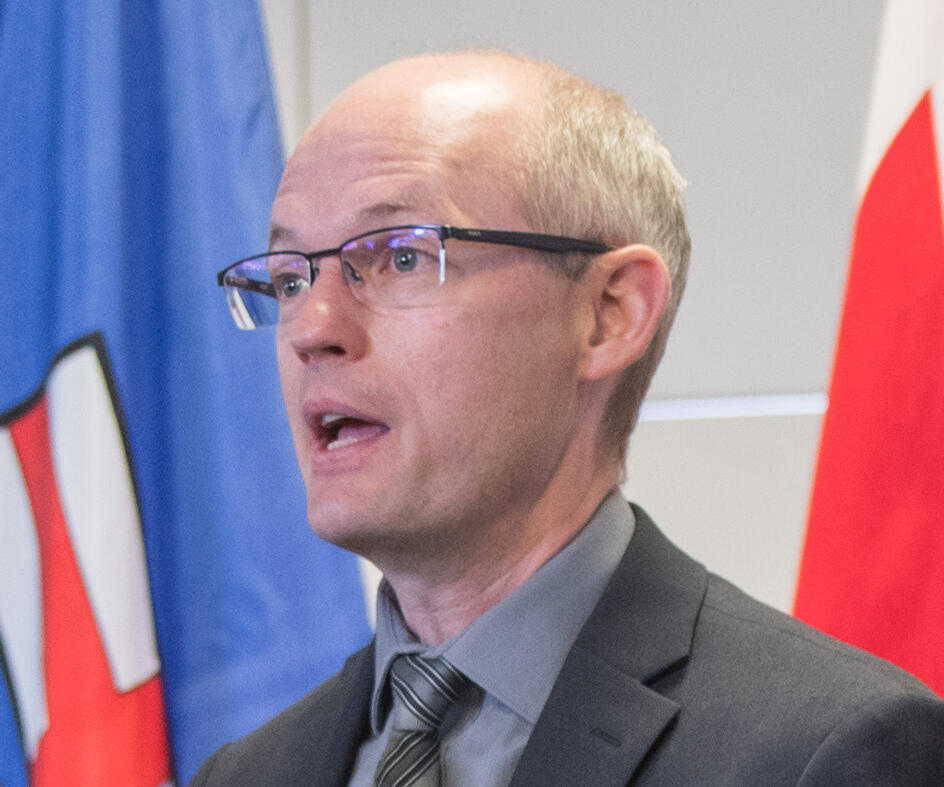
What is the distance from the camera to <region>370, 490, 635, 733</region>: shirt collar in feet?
3.95

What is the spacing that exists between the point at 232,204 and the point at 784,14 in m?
1.22

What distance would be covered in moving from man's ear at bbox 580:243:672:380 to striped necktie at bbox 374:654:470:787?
39cm

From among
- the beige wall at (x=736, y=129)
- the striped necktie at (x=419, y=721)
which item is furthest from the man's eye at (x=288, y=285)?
the beige wall at (x=736, y=129)

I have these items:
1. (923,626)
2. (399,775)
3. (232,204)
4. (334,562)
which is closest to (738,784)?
(399,775)

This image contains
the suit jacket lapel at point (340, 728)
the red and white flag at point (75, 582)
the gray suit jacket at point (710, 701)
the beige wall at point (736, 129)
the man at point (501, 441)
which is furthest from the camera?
the beige wall at point (736, 129)

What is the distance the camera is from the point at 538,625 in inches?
48.7

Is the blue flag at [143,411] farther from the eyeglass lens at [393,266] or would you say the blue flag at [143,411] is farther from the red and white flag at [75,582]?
the eyeglass lens at [393,266]

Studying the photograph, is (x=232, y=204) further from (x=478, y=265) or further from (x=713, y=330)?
(x=713, y=330)

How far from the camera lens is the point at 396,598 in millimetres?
1407

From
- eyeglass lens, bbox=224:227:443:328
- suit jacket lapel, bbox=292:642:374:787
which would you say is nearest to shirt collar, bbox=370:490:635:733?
suit jacket lapel, bbox=292:642:374:787

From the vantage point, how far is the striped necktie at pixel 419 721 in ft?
3.92

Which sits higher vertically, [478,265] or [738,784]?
[478,265]

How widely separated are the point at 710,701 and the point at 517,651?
8.9 inches

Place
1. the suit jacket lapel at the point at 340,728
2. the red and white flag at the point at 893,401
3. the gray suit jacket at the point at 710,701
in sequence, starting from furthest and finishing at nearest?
1. the red and white flag at the point at 893,401
2. the suit jacket lapel at the point at 340,728
3. the gray suit jacket at the point at 710,701
